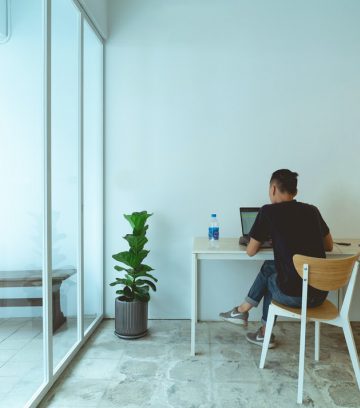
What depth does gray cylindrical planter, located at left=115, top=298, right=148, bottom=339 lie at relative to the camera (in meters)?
3.20

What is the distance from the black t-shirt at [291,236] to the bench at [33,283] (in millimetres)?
1401

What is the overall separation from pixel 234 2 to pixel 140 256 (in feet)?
7.84

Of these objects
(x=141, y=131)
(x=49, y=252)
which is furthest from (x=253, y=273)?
(x=49, y=252)

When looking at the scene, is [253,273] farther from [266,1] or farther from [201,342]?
[266,1]

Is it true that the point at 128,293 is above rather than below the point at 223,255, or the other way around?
below

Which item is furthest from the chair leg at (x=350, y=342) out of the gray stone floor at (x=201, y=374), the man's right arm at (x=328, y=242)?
the man's right arm at (x=328, y=242)

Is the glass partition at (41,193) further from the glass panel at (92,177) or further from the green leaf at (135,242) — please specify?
the green leaf at (135,242)

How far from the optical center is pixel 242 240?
3.08 m

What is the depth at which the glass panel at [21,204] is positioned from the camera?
1.82 metres

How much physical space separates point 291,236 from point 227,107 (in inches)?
60.6

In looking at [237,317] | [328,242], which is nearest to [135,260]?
[237,317]

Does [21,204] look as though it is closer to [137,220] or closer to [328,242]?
[137,220]

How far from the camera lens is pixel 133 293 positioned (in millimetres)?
3289

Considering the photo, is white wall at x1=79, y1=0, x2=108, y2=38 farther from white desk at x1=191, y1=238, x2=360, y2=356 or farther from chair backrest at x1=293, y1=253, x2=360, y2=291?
chair backrest at x1=293, y1=253, x2=360, y2=291
